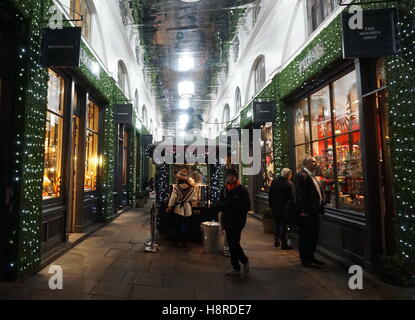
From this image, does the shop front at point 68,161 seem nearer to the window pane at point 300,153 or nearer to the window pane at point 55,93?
the window pane at point 55,93

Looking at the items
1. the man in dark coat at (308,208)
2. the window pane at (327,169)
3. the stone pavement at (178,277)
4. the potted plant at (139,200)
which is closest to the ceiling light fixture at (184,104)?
the potted plant at (139,200)

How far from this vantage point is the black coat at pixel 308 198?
4629mm

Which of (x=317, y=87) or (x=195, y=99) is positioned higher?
(x=195, y=99)

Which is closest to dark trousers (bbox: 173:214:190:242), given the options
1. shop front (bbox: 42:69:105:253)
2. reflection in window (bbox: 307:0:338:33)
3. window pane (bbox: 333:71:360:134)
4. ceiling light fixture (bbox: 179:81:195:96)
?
shop front (bbox: 42:69:105:253)

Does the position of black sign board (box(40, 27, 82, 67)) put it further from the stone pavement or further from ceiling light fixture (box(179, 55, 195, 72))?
ceiling light fixture (box(179, 55, 195, 72))

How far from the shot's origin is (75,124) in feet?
22.7

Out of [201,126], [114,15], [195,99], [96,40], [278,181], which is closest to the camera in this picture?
[278,181]

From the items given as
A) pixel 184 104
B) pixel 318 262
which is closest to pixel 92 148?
pixel 318 262

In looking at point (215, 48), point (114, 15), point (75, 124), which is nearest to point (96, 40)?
point (114, 15)

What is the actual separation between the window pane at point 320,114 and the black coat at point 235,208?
2.87 meters

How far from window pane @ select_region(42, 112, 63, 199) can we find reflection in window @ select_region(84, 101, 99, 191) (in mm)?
1716

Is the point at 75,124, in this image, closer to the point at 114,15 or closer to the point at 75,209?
the point at 75,209

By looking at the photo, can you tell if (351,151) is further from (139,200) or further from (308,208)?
(139,200)

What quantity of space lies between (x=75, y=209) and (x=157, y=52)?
6.70 metres
